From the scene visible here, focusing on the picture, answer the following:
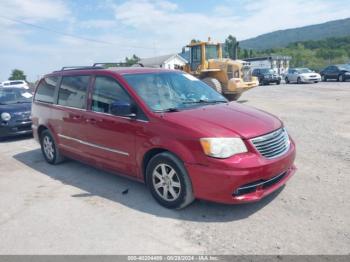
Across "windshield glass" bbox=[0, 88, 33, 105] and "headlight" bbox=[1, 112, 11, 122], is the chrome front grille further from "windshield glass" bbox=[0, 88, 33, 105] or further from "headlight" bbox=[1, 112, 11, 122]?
"windshield glass" bbox=[0, 88, 33, 105]

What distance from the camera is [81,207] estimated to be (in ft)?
14.9

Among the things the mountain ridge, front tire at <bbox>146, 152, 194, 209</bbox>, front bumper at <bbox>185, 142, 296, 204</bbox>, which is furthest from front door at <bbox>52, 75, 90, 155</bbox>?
the mountain ridge

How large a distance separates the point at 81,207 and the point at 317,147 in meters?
4.74

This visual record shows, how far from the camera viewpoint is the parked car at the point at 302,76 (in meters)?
30.6

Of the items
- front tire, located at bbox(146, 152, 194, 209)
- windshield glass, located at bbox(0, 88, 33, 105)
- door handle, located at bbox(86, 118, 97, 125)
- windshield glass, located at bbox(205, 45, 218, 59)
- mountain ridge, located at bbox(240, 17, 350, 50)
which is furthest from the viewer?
mountain ridge, located at bbox(240, 17, 350, 50)

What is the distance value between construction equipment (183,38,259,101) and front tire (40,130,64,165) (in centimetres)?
963

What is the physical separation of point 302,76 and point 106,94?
28.9 metres

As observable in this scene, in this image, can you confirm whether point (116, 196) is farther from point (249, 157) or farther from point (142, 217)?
point (249, 157)

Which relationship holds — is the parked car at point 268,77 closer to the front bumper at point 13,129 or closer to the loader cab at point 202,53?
the loader cab at point 202,53

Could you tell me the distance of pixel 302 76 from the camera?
101 feet

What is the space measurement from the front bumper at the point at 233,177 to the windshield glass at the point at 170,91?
1.08 meters

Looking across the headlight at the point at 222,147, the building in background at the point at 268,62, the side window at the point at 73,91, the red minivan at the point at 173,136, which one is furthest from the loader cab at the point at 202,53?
the building in background at the point at 268,62

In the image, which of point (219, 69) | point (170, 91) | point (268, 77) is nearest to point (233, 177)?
point (170, 91)

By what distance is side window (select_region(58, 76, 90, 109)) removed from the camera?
5.53 m
